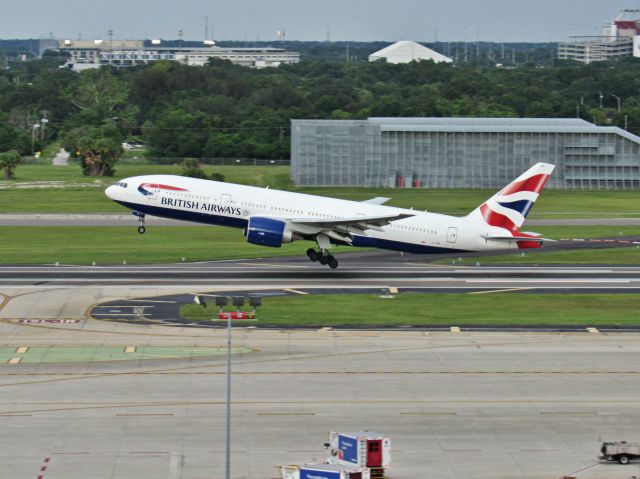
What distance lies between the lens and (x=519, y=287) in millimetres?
75000

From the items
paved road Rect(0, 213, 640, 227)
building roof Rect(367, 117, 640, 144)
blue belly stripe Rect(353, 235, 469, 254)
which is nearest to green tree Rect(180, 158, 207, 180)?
building roof Rect(367, 117, 640, 144)

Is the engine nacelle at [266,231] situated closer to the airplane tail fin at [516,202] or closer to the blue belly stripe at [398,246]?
the blue belly stripe at [398,246]

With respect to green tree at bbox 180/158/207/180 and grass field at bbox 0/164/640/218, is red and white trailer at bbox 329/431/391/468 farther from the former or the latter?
green tree at bbox 180/158/207/180

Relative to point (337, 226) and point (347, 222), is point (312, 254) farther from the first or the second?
point (347, 222)

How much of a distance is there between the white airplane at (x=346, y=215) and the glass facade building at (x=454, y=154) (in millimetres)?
65564

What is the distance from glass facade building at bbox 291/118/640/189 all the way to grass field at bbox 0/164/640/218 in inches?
175

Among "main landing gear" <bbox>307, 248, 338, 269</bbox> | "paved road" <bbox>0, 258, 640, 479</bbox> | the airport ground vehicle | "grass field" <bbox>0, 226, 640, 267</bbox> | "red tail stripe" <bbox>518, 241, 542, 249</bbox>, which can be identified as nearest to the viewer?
the airport ground vehicle

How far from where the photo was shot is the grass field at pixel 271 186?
119 m

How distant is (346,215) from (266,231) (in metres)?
5.71

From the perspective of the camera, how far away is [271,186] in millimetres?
139500

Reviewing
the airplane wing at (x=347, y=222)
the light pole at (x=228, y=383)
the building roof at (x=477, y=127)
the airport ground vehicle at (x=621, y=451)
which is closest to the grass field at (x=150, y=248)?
the airplane wing at (x=347, y=222)

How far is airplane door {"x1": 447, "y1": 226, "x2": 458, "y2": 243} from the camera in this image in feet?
261

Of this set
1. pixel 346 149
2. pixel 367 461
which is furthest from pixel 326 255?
pixel 346 149

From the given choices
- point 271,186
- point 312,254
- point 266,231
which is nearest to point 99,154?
point 271,186
